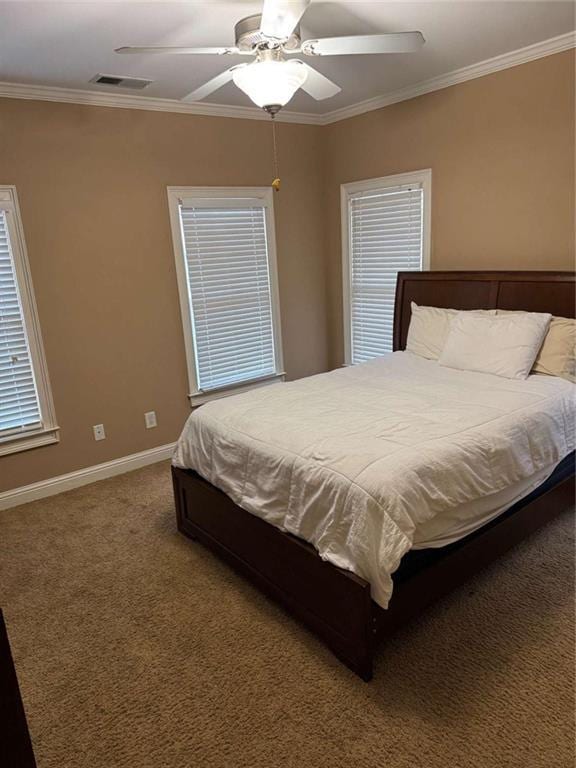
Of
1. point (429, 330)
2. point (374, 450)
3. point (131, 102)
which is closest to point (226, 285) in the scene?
point (131, 102)

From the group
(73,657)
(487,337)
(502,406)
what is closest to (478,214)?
(487,337)

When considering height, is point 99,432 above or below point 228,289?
below

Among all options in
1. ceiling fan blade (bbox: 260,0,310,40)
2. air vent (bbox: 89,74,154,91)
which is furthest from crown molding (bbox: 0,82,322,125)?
ceiling fan blade (bbox: 260,0,310,40)

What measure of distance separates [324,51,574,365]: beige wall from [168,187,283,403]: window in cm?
113

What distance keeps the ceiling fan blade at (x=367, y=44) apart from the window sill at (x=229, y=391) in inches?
109

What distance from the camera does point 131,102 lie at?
359 centimetres

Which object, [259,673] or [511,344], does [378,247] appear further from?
[259,673]

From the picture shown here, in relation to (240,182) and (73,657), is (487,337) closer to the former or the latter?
(240,182)

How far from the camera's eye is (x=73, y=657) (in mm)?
2215

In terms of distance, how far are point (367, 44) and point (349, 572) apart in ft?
6.85

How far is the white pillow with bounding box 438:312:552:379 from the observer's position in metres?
3.09

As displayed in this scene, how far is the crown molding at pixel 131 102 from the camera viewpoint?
3189 millimetres

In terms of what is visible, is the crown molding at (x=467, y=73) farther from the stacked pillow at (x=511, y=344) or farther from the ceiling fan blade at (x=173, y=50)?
the ceiling fan blade at (x=173, y=50)

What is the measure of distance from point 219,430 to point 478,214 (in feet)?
8.05
